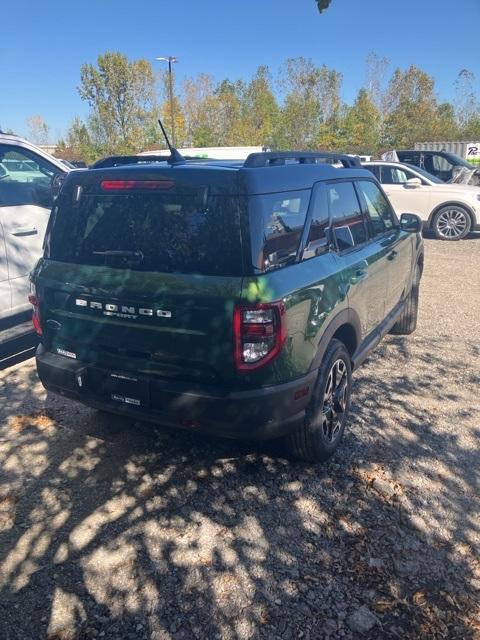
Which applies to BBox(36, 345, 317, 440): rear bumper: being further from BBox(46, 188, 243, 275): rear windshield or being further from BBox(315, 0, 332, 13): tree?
BBox(315, 0, 332, 13): tree

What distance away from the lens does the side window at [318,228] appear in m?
3.18

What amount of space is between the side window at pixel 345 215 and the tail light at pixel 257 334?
1.17 m

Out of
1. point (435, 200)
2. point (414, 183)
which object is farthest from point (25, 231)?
point (435, 200)

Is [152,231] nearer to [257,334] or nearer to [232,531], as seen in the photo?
[257,334]

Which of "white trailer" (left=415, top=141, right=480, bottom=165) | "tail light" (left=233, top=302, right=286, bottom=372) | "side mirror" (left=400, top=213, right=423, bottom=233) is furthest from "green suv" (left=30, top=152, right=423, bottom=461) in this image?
"white trailer" (left=415, top=141, right=480, bottom=165)

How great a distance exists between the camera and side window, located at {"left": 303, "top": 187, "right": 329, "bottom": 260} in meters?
3.18

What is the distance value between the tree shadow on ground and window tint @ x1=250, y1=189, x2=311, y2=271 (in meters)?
1.39

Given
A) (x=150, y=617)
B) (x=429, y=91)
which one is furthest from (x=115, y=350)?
(x=429, y=91)

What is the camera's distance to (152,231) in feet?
9.45

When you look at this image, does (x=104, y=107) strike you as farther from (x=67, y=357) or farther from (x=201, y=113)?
(x=67, y=357)

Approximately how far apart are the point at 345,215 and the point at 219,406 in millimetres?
1857

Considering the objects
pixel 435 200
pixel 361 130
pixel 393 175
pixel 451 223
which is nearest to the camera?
pixel 435 200

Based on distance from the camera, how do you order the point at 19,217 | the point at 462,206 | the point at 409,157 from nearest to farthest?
1. the point at 19,217
2. the point at 462,206
3. the point at 409,157

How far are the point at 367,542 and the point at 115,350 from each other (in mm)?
1728
